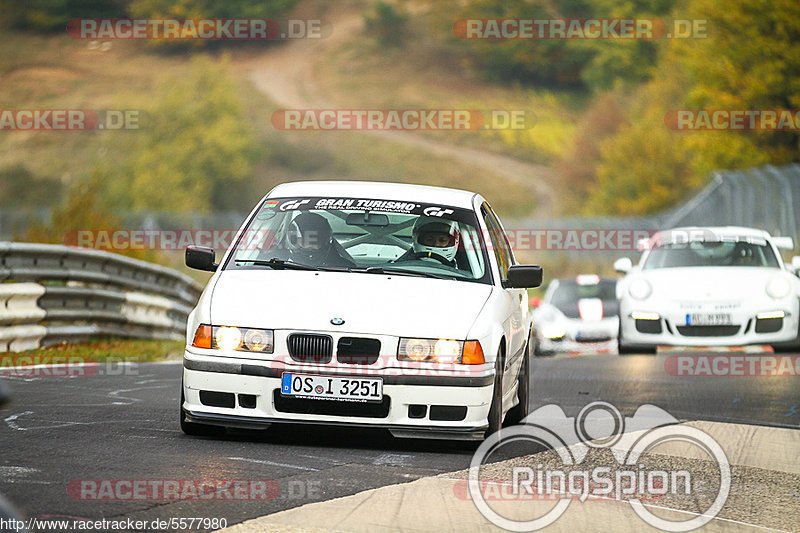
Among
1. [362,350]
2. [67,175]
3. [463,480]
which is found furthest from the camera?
[67,175]

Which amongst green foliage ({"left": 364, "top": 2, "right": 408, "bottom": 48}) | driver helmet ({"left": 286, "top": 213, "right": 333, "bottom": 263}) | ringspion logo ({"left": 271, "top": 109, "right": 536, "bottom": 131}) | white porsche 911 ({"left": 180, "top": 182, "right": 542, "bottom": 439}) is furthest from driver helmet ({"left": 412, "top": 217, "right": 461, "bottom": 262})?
green foliage ({"left": 364, "top": 2, "right": 408, "bottom": 48})

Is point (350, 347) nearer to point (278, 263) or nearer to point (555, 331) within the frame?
point (278, 263)

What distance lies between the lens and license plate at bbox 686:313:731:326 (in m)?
15.5

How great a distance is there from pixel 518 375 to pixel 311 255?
64.3 inches

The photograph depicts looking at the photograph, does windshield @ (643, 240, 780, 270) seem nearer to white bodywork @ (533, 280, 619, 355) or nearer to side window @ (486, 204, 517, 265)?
white bodywork @ (533, 280, 619, 355)

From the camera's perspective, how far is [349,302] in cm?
772

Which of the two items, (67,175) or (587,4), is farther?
(587,4)

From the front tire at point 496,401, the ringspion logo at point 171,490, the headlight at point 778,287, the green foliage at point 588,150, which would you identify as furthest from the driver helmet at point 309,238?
the green foliage at point 588,150

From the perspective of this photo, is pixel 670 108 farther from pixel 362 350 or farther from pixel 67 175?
pixel 362 350

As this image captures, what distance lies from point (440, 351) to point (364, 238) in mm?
1627

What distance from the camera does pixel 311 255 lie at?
8602 millimetres

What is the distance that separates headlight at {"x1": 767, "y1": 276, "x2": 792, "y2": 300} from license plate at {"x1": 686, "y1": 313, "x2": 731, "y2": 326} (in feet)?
2.14

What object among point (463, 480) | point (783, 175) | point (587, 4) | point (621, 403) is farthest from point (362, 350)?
point (587, 4)

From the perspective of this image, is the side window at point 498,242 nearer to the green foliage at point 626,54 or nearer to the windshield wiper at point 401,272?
the windshield wiper at point 401,272
